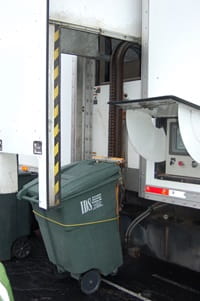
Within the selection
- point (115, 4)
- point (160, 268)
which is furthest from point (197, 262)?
point (115, 4)

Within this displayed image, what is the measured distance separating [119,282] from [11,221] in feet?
4.76

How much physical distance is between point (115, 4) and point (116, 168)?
150cm

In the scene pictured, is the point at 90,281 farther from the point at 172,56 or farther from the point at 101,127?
the point at 172,56

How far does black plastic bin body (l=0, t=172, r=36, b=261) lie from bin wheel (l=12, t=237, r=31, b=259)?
39 millimetres

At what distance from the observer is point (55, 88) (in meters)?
2.82

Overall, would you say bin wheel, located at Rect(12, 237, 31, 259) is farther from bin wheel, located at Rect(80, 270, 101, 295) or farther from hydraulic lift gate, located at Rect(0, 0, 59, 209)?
hydraulic lift gate, located at Rect(0, 0, 59, 209)

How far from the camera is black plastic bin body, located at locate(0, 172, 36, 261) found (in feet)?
13.4

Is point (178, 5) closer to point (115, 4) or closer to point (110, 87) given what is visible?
point (115, 4)

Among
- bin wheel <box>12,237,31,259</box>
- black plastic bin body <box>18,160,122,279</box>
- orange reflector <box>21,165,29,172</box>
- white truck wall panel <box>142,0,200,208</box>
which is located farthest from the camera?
orange reflector <box>21,165,29,172</box>

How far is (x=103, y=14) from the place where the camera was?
317 cm

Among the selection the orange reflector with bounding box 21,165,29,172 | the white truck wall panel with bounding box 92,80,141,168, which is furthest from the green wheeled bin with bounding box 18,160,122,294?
the orange reflector with bounding box 21,165,29,172

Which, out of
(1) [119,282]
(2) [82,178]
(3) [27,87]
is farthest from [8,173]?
(1) [119,282]

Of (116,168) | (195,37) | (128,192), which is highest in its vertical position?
(195,37)

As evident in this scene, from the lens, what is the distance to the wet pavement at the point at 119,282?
3307 mm
